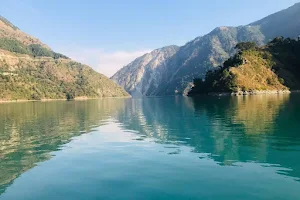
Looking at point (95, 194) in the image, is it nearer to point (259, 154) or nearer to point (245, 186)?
point (245, 186)

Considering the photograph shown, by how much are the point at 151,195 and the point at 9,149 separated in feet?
83.1

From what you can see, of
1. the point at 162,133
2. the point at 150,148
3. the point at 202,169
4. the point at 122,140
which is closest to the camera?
the point at 202,169

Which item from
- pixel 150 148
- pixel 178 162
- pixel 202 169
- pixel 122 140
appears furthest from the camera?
pixel 122 140

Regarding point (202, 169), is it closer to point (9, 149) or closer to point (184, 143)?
point (184, 143)

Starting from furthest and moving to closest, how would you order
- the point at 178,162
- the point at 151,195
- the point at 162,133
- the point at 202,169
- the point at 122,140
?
the point at 162,133 < the point at 122,140 < the point at 178,162 < the point at 202,169 < the point at 151,195

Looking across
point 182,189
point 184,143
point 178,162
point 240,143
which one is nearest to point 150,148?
point 184,143

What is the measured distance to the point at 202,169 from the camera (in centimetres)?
2525

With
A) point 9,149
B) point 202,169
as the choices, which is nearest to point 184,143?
point 202,169

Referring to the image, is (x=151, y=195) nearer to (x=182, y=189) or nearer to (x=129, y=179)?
(x=182, y=189)

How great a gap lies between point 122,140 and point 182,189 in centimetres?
2314

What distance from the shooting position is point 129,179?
75.5 feet

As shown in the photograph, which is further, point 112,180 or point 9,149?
point 9,149

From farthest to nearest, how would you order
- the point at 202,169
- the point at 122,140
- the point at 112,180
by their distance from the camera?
the point at 122,140 → the point at 202,169 → the point at 112,180

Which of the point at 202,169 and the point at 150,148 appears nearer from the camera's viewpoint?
the point at 202,169
